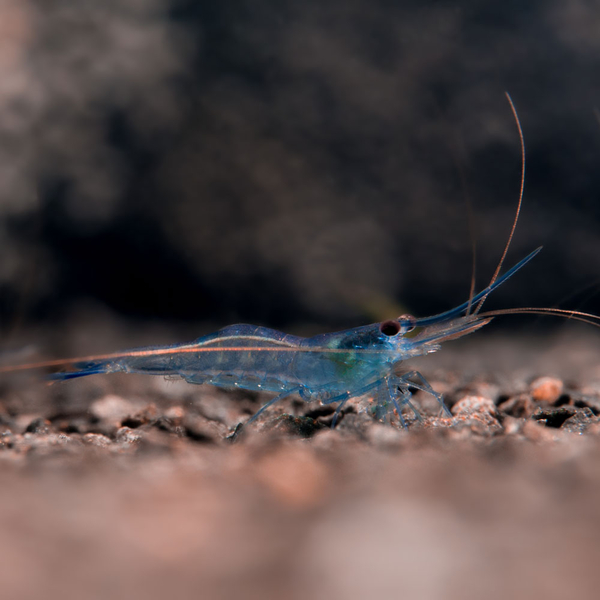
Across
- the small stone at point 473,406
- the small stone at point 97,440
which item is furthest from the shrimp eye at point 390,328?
the small stone at point 97,440

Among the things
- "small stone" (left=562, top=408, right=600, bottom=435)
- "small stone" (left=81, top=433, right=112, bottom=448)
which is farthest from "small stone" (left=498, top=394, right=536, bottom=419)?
"small stone" (left=81, top=433, right=112, bottom=448)

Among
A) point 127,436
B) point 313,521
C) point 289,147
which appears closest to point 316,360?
point 127,436

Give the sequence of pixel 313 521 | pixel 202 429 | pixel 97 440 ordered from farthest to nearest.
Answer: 1. pixel 202 429
2. pixel 97 440
3. pixel 313 521

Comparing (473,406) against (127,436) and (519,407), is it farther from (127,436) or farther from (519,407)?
(127,436)

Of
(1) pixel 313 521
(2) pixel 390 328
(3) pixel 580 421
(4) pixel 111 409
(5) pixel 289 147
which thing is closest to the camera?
(1) pixel 313 521

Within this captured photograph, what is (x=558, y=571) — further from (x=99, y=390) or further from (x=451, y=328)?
(x=99, y=390)

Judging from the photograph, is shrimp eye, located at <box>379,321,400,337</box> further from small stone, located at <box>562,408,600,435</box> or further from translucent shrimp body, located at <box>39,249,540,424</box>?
small stone, located at <box>562,408,600,435</box>

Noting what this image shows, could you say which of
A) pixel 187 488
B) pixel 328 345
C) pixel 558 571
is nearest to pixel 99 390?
pixel 328 345

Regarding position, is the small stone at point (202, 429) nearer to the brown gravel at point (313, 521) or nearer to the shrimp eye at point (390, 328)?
the brown gravel at point (313, 521)
